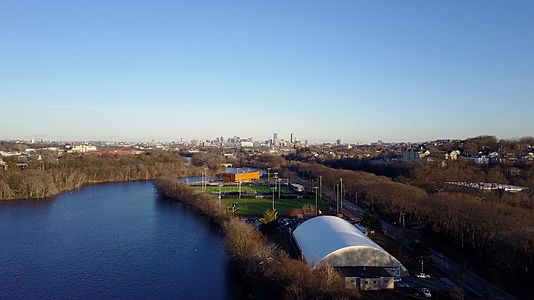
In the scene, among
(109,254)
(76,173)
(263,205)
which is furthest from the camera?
(76,173)

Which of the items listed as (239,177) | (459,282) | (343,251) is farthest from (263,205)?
(459,282)

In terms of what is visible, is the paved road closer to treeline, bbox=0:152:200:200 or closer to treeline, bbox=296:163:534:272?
treeline, bbox=296:163:534:272

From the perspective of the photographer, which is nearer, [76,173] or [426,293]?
[426,293]

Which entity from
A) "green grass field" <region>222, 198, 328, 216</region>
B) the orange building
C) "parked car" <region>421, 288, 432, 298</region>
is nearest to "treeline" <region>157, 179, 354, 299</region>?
"parked car" <region>421, 288, 432, 298</region>

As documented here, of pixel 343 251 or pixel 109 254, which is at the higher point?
pixel 343 251

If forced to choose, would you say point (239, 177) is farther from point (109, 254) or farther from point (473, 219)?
point (473, 219)

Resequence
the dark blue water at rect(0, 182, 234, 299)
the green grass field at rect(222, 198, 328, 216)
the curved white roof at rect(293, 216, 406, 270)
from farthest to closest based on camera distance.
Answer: the green grass field at rect(222, 198, 328, 216), the curved white roof at rect(293, 216, 406, 270), the dark blue water at rect(0, 182, 234, 299)
